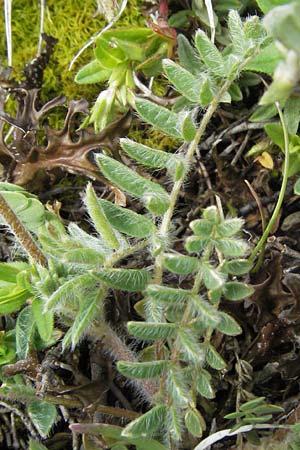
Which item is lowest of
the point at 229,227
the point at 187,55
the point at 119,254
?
the point at 119,254

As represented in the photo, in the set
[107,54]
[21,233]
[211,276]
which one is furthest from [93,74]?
[211,276]

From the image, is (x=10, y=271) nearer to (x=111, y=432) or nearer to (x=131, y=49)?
(x=111, y=432)

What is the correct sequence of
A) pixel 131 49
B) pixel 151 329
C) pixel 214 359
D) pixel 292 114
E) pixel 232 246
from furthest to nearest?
pixel 131 49
pixel 292 114
pixel 214 359
pixel 151 329
pixel 232 246

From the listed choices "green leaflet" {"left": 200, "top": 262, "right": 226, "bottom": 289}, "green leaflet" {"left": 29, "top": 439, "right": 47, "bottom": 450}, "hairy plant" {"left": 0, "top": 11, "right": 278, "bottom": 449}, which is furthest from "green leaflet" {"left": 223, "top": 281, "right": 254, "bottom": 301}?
"green leaflet" {"left": 29, "top": 439, "right": 47, "bottom": 450}

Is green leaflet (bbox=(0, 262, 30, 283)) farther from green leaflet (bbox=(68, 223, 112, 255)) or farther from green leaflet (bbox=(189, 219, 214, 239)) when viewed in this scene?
green leaflet (bbox=(189, 219, 214, 239))

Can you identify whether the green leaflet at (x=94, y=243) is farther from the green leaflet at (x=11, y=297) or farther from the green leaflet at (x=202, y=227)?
the green leaflet at (x=202, y=227)
